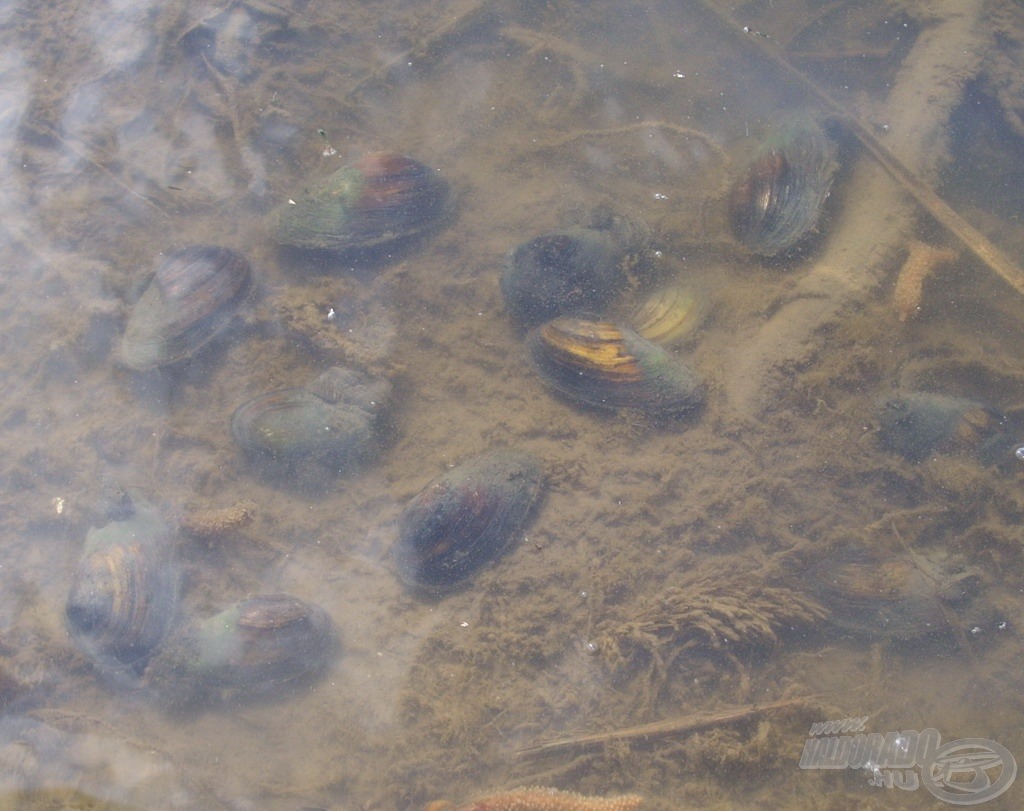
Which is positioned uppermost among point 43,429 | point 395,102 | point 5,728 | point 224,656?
point 395,102

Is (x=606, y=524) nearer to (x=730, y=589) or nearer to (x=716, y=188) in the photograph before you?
(x=730, y=589)

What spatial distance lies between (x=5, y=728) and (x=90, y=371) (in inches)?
91.5

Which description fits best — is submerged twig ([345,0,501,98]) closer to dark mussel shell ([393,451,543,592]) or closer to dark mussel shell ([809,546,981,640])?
dark mussel shell ([393,451,543,592])

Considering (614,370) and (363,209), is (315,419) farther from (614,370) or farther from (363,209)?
(614,370)

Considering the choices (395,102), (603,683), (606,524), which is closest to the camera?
(603,683)

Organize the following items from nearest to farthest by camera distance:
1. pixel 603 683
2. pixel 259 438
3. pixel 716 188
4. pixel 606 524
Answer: pixel 603 683 < pixel 606 524 < pixel 259 438 < pixel 716 188

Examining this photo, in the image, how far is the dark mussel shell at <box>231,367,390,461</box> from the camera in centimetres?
411

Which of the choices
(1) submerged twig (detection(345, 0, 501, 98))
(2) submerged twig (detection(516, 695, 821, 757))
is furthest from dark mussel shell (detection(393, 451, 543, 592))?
(1) submerged twig (detection(345, 0, 501, 98))

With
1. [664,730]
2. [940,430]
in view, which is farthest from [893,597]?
[664,730]

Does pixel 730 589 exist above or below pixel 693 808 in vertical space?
above

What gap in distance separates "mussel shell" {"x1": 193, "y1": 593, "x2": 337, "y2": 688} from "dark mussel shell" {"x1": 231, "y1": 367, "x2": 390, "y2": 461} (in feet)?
3.29

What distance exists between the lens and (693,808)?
10.7 feet

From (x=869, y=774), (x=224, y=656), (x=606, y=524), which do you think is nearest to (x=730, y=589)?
(x=606, y=524)

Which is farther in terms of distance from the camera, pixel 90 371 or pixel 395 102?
pixel 395 102
